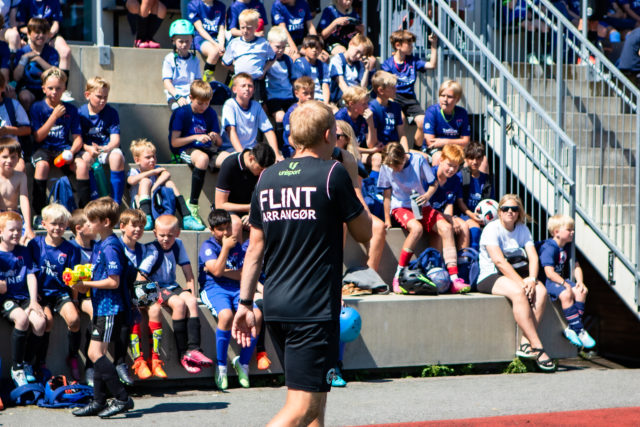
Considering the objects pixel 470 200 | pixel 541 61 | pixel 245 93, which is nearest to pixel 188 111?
pixel 245 93

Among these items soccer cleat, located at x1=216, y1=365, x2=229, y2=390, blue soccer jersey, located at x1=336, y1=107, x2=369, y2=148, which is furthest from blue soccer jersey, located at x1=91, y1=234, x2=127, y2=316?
blue soccer jersey, located at x1=336, y1=107, x2=369, y2=148

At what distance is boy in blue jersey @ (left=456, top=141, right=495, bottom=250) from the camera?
34.0 feet

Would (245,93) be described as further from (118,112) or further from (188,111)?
(118,112)

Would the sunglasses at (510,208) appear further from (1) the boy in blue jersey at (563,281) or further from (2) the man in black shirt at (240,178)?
(2) the man in black shirt at (240,178)

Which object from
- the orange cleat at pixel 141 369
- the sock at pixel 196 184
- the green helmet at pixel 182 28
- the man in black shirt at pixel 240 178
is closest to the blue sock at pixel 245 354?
the orange cleat at pixel 141 369

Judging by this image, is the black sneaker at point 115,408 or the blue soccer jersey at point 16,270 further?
the blue soccer jersey at point 16,270

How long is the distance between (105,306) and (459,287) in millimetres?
3915

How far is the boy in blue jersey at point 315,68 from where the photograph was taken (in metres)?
11.5

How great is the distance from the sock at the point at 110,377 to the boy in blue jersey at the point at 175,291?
0.89 m

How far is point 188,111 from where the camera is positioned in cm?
1002

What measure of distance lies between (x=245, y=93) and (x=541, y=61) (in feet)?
15.8

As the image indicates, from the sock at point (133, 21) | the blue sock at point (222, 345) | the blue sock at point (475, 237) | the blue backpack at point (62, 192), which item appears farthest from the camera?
the sock at point (133, 21)

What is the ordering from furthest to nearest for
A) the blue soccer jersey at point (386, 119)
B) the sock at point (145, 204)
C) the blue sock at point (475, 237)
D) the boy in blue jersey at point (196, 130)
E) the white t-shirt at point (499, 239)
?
1. the blue soccer jersey at point (386, 119)
2. the blue sock at point (475, 237)
3. the boy in blue jersey at point (196, 130)
4. the white t-shirt at point (499, 239)
5. the sock at point (145, 204)

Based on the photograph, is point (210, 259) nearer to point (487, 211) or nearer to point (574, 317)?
point (487, 211)
